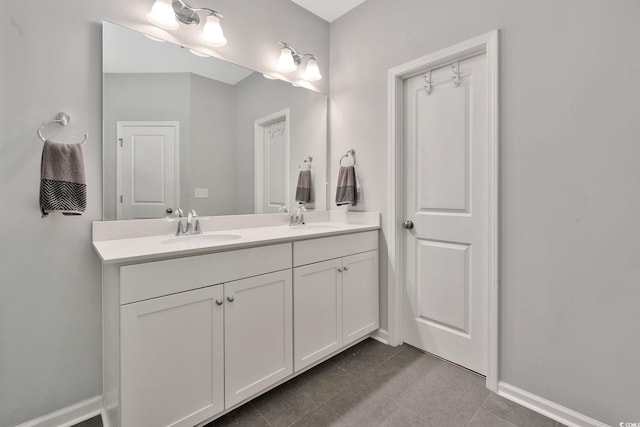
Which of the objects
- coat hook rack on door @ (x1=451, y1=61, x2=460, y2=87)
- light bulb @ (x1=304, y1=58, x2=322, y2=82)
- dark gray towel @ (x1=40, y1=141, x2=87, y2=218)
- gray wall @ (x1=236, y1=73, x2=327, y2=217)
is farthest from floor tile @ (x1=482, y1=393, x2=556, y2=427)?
light bulb @ (x1=304, y1=58, x2=322, y2=82)

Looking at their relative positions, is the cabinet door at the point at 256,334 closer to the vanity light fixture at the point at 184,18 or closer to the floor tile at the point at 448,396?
the floor tile at the point at 448,396

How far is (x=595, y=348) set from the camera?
1.29m

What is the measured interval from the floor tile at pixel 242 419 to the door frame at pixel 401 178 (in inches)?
42.6

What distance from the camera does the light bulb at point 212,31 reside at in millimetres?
1689

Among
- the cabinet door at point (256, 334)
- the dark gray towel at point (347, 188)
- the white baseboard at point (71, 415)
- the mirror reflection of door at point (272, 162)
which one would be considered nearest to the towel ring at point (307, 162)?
the mirror reflection of door at point (272, 162)

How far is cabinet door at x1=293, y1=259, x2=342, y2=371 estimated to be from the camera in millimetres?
1614

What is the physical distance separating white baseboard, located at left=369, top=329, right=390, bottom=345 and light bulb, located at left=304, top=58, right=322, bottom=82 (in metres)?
2.06

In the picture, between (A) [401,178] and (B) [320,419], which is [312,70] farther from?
(B) [320,419]

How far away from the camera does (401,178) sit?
2088 mm

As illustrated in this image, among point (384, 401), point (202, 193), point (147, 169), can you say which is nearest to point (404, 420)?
point (384, 401)

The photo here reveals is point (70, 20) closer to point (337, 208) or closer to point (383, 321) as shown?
point (337, 208)

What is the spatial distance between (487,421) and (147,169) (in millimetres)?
2190

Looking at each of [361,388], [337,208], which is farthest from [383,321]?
[337,208]

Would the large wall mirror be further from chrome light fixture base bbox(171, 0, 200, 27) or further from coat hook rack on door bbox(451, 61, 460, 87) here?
coat hook rack on door bbox(451, 61, 460, 87)
